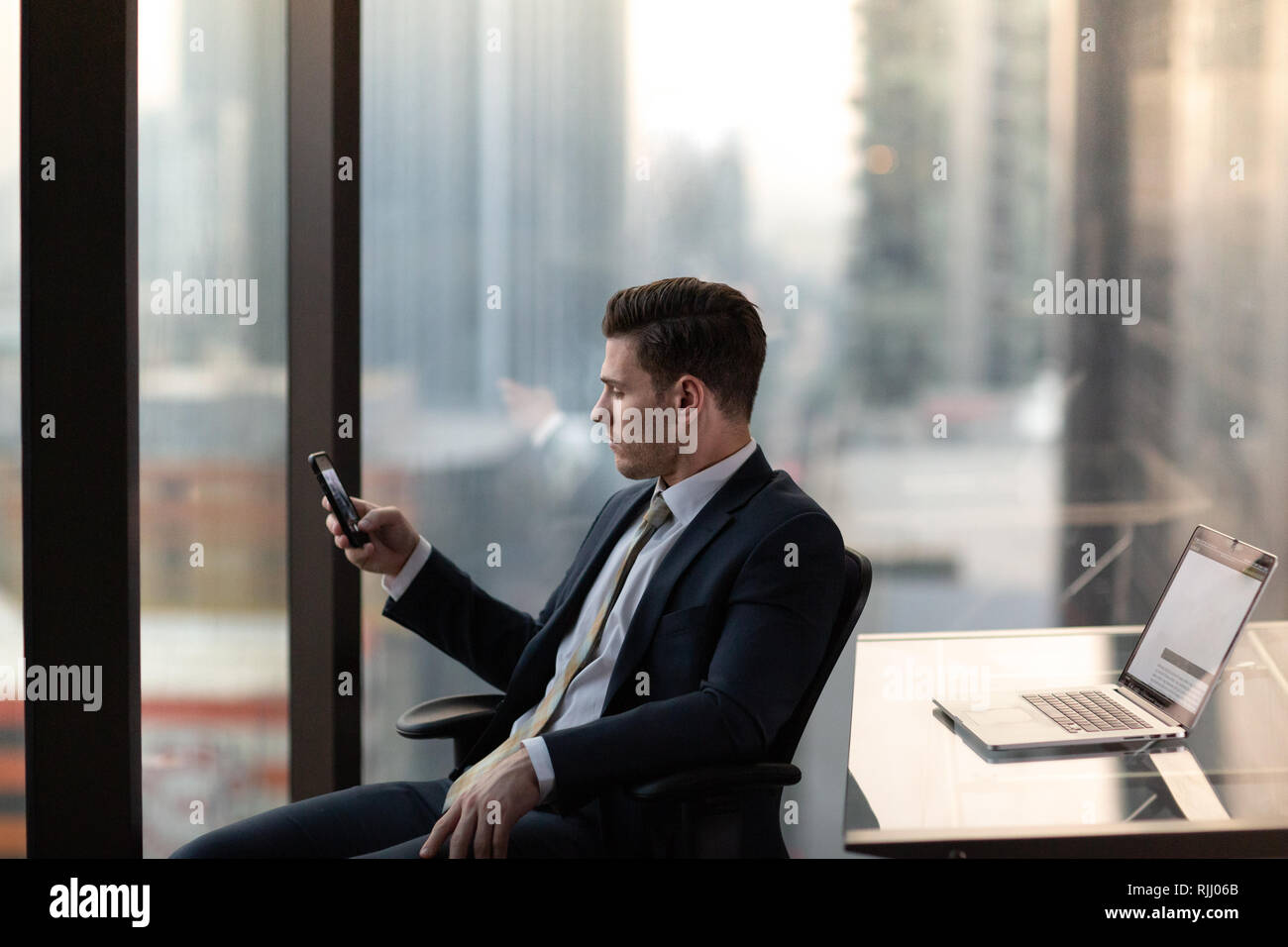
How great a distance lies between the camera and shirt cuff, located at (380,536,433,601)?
2027 millimetres

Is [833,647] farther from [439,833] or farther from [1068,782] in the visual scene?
[439,833]

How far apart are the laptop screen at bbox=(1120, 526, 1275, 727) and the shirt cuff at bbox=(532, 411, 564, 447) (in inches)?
57.9

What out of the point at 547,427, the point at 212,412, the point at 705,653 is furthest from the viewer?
the point at 547,427

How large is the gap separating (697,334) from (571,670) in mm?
601

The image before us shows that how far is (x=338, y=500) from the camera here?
1959 millimetres

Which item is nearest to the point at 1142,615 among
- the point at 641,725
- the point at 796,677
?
the point at 796,677

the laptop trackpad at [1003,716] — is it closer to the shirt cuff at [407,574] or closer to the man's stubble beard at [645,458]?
the man's stubble beard at [645,458]

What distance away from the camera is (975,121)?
281 cm

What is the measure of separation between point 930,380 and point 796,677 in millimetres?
1443

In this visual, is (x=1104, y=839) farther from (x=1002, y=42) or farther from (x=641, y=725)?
(x=1002, y=42)

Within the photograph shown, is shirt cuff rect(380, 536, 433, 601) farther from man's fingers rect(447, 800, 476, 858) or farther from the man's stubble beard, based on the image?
man's fingers rect(447, 800, 476, 858)

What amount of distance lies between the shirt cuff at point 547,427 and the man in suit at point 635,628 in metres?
0.75

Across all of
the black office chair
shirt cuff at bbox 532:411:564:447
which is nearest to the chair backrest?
the black office chair

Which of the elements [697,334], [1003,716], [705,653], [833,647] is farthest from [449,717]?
[1003,716]
